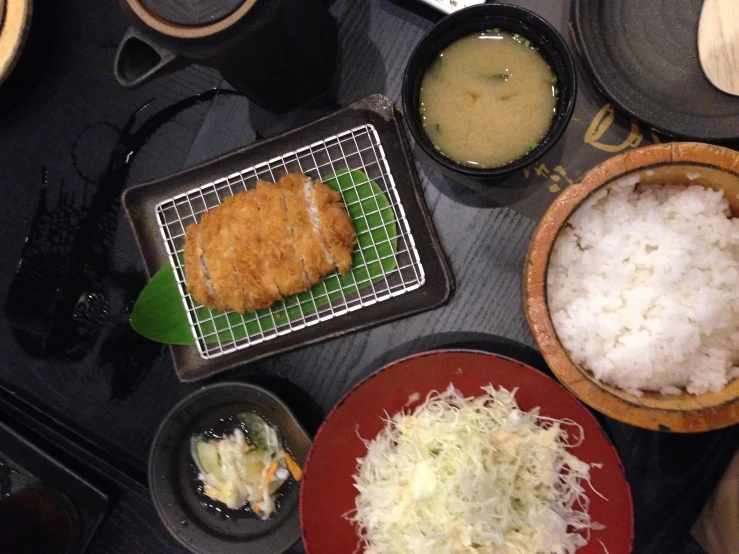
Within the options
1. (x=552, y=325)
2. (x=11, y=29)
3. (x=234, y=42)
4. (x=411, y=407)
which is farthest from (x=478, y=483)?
(x=11, y=29)

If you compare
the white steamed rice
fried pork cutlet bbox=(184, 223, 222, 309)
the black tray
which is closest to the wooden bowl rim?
fried pork cutlet bbox=(184, 223, 222, 309)

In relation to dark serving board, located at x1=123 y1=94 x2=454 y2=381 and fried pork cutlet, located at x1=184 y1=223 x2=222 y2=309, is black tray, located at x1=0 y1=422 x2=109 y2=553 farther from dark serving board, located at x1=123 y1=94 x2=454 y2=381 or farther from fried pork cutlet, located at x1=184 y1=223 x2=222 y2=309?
fried pork cutlet, located at x1=184 y1=223 x2=222 y2=309

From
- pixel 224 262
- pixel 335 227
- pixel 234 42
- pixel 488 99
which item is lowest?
pixel 224 262

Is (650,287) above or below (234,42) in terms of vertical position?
below

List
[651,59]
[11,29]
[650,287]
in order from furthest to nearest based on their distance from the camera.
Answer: [11,29]
[651,59]
[650,287]

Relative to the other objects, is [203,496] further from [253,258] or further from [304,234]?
[304,234]

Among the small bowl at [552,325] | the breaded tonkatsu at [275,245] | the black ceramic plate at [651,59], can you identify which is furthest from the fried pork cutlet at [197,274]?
the black ceramic plate at [651,59]

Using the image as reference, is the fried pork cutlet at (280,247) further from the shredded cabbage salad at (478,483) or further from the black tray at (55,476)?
the black tray at (55,476)
